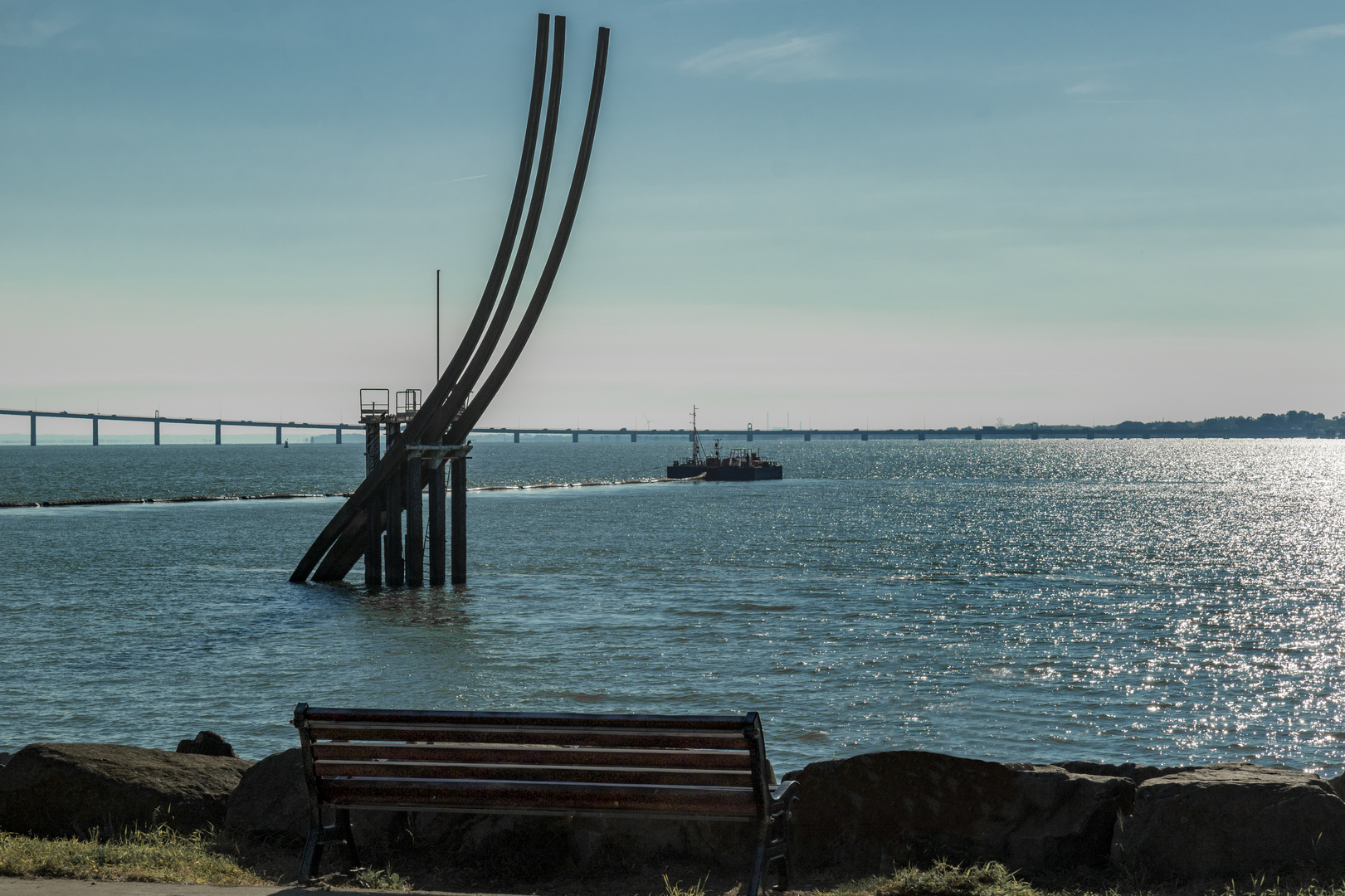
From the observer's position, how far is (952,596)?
32.5 meters

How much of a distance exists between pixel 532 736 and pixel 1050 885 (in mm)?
3162

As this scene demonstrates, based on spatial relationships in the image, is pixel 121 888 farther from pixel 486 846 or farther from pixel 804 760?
pixel 804 760

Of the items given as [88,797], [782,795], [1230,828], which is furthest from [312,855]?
[1230,828]

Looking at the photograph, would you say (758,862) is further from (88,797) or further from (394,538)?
(394,538)

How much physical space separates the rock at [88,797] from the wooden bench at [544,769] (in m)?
1.96

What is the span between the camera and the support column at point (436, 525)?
30750 mm

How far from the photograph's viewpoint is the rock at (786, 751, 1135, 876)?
7211 mm

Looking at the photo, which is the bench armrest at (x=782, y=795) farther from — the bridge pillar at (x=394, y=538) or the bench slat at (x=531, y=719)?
the bridge pillar at (x=394, y=538)

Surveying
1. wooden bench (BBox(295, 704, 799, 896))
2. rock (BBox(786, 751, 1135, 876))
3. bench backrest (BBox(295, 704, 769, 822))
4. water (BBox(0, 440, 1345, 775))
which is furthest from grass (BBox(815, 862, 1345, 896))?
water (BBox(0, 440, 1345, 775))

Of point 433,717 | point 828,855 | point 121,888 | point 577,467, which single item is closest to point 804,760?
point 828,855

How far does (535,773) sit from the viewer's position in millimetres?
6621

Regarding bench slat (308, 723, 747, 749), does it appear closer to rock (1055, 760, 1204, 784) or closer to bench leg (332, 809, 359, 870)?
bench leg (332, 809, 359, 870)

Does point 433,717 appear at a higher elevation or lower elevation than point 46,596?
higher

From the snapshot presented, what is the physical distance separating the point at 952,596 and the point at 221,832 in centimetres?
2706
